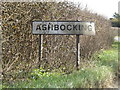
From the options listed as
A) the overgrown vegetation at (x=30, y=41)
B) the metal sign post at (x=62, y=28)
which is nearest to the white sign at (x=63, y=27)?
the metal sign post at (x=62, y=28)

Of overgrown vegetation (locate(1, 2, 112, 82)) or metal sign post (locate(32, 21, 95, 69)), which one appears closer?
overgrown vegetation (locate(1, 2, 112, 82))

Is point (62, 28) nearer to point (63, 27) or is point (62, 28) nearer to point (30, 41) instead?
point (63, 27)

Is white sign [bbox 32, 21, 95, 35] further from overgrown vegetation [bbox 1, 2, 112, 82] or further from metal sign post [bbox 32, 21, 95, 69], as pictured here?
overgrown vegetation [bbox 1, 2, 112, 82]

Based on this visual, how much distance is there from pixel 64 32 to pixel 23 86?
7.43 ft

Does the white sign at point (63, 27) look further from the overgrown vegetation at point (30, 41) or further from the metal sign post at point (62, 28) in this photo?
the overgrown vegetation at point (30, 41)

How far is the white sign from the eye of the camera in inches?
274

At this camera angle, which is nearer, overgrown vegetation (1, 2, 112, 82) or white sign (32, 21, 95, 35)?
overgrown vegetation (1, 2, 112, 82)

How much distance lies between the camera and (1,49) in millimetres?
6559

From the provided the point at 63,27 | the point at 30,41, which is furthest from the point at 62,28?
the point at 30,41

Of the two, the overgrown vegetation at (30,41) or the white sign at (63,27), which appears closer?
the overgrown vegetation at (30,41)

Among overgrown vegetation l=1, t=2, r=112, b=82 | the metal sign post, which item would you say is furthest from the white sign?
overgrown vegetation l=1, t=2, r=112, b=82

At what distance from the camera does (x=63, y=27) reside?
704cm

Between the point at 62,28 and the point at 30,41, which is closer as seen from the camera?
the point at 62,28

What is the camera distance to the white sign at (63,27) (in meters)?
6.96
